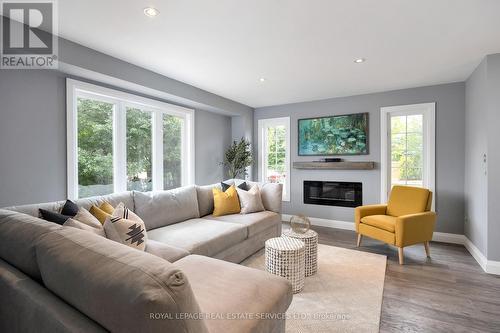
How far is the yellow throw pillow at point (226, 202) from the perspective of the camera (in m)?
3.53

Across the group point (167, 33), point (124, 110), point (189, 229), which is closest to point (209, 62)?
point (167, 33)

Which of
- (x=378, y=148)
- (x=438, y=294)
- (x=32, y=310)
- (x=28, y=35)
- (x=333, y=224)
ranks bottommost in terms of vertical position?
(x=438, y=294)

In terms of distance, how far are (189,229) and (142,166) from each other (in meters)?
1.64

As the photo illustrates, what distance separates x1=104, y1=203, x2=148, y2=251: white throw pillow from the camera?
186cm

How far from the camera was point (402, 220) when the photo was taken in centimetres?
309

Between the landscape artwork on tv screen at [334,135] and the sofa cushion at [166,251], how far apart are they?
361 centimetres

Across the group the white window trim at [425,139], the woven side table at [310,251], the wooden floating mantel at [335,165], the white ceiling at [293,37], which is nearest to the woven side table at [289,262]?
the woven side table at [310,251]

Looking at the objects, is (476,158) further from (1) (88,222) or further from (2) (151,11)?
(1) (88,222)

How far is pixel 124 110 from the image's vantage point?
357 centimetres

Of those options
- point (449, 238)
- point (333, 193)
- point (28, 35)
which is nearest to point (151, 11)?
point (28, 35)

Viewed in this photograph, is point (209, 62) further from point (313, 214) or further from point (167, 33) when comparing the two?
point (313, 214)

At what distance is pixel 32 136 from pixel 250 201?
2.66m

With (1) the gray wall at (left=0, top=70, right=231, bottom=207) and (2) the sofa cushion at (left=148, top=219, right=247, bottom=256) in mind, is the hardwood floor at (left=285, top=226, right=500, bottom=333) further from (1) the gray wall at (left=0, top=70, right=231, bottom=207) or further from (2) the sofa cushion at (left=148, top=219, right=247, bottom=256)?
(1) the gray wall at (left=0, top=70, right=231, bottom=207)

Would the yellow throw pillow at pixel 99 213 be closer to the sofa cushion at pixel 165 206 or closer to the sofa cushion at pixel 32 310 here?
the sofa cushion at pixel 165 206
